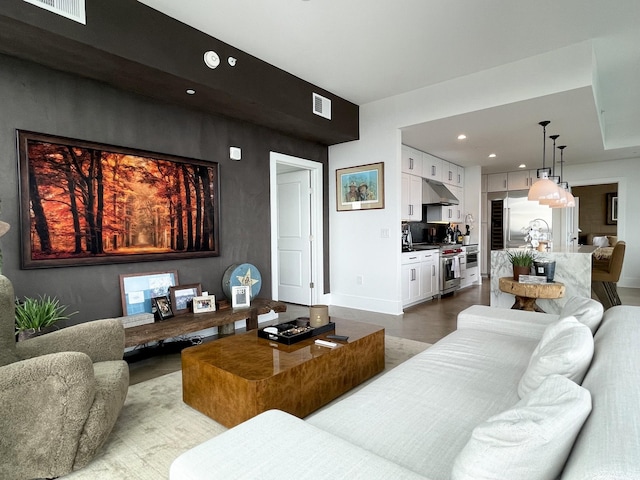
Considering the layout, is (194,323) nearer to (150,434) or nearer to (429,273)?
(150,434)

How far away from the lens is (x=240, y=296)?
3729 millimetres

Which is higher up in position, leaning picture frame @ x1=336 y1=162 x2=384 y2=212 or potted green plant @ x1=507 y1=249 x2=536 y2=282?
leaning picture frame @ x1=336 y1=162 x2=384 y2=212

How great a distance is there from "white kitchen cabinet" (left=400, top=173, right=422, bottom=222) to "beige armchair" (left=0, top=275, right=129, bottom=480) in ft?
14.5

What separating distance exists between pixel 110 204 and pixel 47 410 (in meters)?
1.99

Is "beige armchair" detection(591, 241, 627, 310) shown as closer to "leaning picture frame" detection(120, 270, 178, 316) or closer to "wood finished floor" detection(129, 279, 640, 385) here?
"wood finished floor" detection(129, 279, 640, 385)

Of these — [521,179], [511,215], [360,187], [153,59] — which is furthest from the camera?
[511,215]

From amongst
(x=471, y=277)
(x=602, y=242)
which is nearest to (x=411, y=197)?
(x=471, y=277)

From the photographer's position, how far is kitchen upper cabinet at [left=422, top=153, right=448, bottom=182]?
584cm

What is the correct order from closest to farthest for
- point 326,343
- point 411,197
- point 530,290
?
point 326,343
point 530,290
point 411,197

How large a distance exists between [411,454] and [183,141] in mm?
3469

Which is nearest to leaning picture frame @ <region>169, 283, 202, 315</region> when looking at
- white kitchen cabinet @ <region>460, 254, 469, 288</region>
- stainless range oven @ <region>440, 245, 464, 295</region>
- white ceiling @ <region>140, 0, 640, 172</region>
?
white ceiling @ <region>140, 0, 640, 172</region>

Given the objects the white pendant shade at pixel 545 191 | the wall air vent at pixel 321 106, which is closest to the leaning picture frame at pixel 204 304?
the wall air vent at pixel 321 106

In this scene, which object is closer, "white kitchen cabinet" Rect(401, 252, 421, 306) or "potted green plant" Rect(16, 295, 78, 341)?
"potted green plant" Rect(16, 295, 78, 341)

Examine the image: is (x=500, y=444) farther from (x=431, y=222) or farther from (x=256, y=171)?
(x=431, y=222)
